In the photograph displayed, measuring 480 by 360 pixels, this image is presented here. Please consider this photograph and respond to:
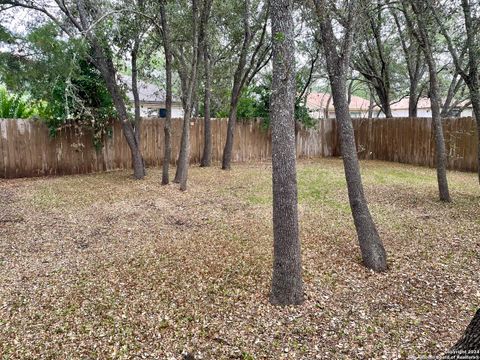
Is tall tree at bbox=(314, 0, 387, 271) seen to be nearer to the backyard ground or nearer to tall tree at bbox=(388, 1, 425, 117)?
the backyard ground

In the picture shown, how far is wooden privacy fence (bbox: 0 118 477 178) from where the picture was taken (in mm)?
9078

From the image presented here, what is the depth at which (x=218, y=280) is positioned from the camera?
3.64 m

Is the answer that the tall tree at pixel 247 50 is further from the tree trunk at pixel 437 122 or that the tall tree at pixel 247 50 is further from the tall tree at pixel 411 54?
the tree trunk at pixel 437 122

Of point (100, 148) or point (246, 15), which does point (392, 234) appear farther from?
point (100, 148)

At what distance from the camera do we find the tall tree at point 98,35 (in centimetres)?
727

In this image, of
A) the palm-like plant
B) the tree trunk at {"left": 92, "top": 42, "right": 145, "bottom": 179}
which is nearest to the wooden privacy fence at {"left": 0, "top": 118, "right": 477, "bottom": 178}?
the palm-like plant

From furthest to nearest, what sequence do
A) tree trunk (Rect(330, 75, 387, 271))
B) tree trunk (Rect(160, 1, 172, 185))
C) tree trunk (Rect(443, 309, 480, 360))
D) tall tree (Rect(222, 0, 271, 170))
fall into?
tall tree (Rect(222, 0, 271, 170)) < tree trunk (Rect(160, 1, 172, 185)) < tree trunk (Rect(330, 75, 387, 271)) < tree trunk (Rect(443, 309, 480, 360))

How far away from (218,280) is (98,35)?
6.02 metres

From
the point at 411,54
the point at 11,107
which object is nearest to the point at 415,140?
the point at 411,54

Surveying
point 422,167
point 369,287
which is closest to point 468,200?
point 369,287

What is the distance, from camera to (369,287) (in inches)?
138

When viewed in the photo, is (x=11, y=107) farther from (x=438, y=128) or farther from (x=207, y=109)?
(x=438, y=128)

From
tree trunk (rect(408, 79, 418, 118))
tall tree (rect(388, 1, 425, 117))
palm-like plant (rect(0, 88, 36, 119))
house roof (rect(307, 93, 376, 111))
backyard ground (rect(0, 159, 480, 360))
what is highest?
house roof (rect(307, 93, 376, 111))

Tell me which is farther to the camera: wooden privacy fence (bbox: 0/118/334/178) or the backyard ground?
wooden privacy fence (bbox: 0/118/334/178)
